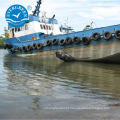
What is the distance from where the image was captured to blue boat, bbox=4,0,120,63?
10.4 meters

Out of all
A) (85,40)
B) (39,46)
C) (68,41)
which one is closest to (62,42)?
(68,41)

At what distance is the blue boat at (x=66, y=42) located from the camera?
411 inches

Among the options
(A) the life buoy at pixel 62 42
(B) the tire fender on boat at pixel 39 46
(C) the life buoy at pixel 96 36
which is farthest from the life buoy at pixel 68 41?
(B) the tire fender on boat at pixel 39 46

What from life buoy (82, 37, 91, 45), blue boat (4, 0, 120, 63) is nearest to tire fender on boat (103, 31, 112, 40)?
blue boat (4, 0, 120, 63)

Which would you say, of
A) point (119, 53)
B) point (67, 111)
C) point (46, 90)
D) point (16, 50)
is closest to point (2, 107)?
point (67, 111)

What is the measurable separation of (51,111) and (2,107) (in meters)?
0.82

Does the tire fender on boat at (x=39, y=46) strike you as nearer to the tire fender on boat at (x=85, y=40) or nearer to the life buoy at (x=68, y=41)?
the life buoy at (x=68, y=41)

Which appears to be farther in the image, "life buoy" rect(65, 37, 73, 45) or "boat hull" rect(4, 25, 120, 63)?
"life buoy" rect(65, 37, 73, 45)

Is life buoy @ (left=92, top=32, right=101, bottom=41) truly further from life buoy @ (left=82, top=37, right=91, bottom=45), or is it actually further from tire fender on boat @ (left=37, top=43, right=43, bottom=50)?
tire fender on boat @ (left=37, top=43, right=43, bottom=50)

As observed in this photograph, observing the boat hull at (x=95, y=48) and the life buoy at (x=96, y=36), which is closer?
the boat hull at (x=95, y=48)

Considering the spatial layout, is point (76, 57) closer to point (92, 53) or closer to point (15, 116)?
point (92, 53)

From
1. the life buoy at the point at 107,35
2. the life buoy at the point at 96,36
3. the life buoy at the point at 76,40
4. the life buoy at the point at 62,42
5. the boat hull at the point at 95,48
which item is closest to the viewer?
the boat hull at the point at 95,48

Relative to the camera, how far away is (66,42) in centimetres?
1286

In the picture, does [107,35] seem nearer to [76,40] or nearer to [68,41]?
[76,40]
